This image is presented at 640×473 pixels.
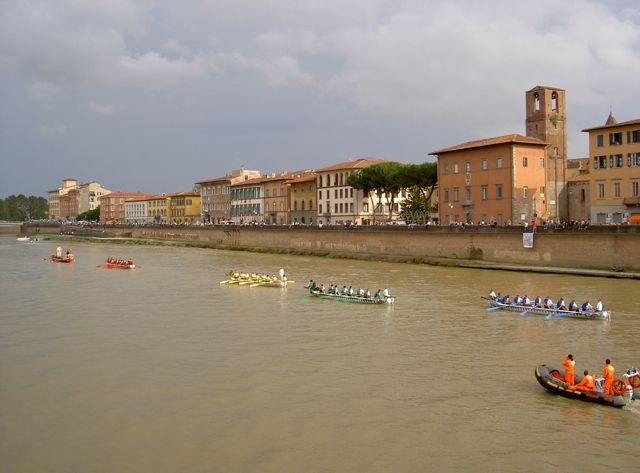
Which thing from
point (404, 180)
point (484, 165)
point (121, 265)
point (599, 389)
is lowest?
point (599, 389)

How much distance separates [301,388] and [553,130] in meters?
54.3

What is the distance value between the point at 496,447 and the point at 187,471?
6.03 m

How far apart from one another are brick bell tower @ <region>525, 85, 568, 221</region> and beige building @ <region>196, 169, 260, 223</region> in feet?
197

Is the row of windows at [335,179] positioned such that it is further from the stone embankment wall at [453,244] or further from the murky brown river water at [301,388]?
the murky brown river water at [301,388]

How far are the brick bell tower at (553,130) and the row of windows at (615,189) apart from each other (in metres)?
9.97

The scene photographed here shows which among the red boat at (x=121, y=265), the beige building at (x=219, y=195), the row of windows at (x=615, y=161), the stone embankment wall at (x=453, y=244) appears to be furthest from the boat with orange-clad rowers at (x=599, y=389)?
the beige building at (x=219, y=195)

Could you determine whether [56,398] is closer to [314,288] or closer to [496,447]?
[496,447]

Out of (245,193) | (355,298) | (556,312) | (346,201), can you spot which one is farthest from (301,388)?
(245,193)

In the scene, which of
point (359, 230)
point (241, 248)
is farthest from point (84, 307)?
point (241, 248)

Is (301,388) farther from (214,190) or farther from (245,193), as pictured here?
(214,190)

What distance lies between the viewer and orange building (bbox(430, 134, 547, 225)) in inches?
2186

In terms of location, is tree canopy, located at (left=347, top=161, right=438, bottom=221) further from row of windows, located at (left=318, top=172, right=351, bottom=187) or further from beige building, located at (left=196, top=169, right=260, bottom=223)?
beige building, located at (left=196, top=169, right=260, bottom=223)

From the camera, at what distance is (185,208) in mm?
129500

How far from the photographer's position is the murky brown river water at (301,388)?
1246 cm
